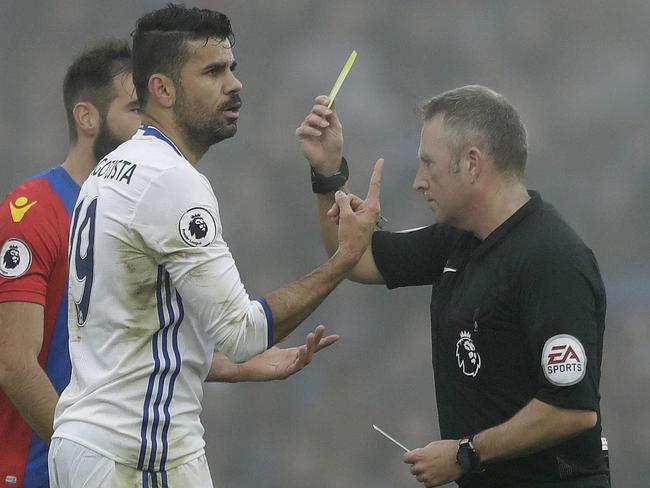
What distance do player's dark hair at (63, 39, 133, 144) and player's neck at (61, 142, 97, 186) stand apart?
0.05 m

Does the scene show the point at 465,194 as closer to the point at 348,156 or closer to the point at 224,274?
the point at 224,274

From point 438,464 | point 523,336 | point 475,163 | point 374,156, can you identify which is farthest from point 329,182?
point 374,156

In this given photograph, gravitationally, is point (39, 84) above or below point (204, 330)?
above

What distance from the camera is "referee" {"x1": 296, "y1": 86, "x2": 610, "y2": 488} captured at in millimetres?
2646

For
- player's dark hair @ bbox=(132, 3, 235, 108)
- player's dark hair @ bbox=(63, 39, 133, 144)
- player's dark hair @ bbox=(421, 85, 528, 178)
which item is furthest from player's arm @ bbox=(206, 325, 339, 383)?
player's dark hair @ bbox=(63, 39, 133, 144)

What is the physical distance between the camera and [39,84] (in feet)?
14.0

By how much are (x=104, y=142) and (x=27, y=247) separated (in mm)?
452

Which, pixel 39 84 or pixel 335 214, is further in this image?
pixel 39 84

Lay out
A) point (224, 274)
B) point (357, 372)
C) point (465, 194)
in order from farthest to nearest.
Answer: point (357, 372)
point (465, 194)
point (224, 274)

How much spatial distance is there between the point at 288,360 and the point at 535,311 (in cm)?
64

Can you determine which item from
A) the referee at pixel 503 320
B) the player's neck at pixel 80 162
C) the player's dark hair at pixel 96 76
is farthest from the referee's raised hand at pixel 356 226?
the player's dark hair at pixel 96 76

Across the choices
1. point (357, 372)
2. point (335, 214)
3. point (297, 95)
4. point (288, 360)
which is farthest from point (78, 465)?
point (297, 95)

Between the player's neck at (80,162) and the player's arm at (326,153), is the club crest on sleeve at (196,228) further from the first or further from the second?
the player's neck at (80,162)

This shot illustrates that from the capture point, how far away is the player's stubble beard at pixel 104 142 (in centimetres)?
340
